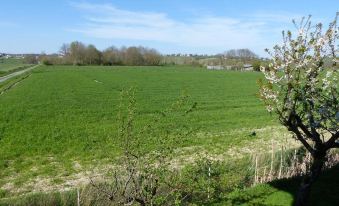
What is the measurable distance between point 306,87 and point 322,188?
398cm

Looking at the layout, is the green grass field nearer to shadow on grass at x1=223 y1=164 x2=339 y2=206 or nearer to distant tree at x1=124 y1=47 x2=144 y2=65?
shadow on grass at x1=223 y1=164 x2=339 y2=206

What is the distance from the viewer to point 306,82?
9492mm

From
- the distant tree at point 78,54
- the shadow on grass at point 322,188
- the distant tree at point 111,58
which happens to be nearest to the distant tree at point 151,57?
the distant tree at point 111,58

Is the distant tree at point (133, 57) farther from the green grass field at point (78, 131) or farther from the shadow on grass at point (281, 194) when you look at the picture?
the shadow on grass at point (281, 194)

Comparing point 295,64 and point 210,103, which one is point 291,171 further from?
point 210,103

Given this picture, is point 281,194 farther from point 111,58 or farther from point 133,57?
point 133,57

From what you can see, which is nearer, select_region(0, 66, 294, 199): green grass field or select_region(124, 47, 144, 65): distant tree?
select_region(0, 66, 294, 199): green grass field

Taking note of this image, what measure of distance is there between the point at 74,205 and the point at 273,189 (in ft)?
18.1

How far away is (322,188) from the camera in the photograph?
1209 cm

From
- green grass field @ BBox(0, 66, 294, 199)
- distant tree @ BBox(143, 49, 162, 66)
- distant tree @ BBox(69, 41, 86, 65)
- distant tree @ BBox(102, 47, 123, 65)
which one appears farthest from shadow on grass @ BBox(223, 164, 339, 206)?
distant tree @ BBox(143, 49, 162, 66)

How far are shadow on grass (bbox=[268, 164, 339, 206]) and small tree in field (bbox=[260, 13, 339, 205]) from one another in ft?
4.77

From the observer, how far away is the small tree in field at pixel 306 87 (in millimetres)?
9414

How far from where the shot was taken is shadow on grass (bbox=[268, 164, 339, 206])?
36.6 ft

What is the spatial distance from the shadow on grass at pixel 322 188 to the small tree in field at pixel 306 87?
1.45 m
